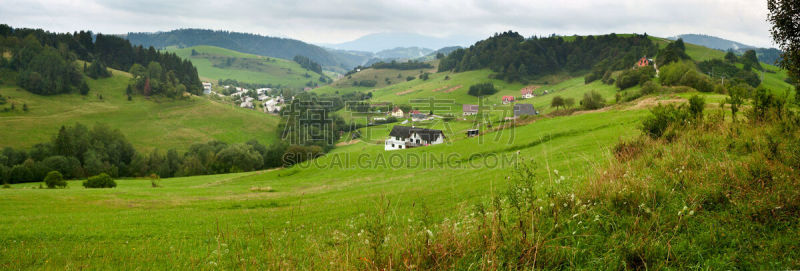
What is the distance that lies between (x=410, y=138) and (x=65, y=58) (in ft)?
406

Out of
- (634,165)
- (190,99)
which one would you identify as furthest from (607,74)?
(190,99)

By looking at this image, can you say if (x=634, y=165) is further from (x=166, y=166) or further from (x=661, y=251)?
(x=166, y=166)

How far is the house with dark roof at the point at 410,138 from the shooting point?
58.1 metres

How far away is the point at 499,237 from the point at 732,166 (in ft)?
15.5

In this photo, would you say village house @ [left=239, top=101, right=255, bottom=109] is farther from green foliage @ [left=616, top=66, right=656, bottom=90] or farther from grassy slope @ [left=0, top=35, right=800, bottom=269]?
grassy slope @ [left=0, top=35, right=800, bottom=269]

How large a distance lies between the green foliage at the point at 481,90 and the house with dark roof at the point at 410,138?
2650 inches

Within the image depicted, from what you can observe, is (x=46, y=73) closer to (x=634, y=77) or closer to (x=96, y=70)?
(x=96, y=70)

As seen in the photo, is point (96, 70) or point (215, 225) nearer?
point (215, 225)

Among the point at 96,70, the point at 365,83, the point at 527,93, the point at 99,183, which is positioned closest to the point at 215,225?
the point at 99,183

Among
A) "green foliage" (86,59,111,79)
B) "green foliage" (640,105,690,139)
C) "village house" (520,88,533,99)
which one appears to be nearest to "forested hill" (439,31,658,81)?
"village house" (520,88,533,99)

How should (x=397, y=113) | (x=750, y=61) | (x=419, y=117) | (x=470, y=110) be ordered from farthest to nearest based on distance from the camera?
(x=397, y=113) < (x=419, y=117) < (x=470, y=110) < (x=750, y=61)

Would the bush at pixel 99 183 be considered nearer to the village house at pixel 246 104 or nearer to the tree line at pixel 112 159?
the tree line at pixel 112 159

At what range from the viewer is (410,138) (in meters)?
59.1

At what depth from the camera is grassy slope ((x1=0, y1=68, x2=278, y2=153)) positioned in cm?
7712
